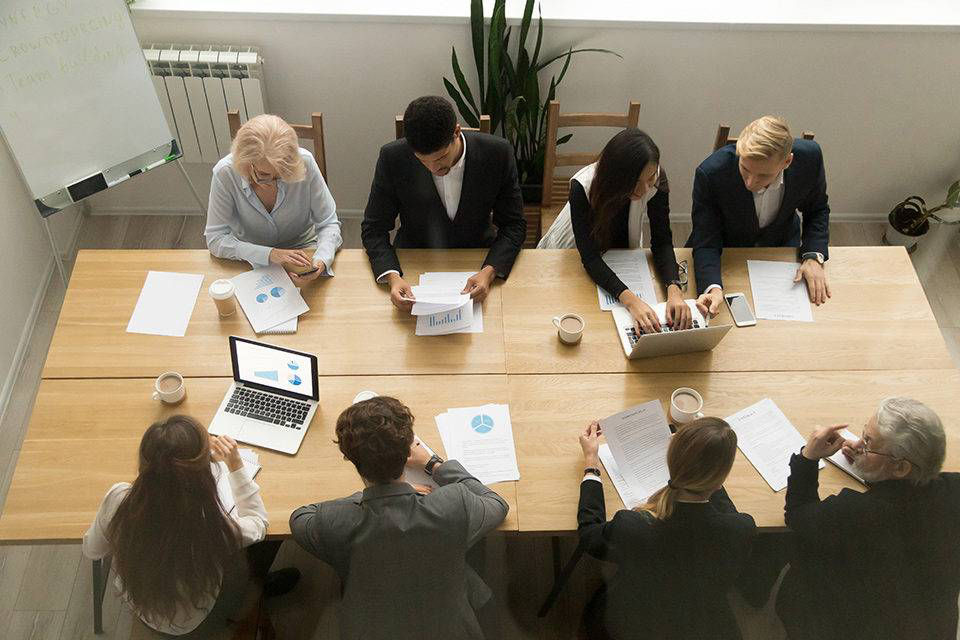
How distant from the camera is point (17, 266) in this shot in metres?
3.48

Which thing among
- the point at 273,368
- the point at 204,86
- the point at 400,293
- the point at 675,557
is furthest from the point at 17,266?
the point at 675,557

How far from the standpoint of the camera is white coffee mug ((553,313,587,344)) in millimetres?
2549

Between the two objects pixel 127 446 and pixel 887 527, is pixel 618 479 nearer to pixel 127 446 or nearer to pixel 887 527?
pixel 887 527

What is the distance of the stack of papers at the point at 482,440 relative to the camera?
228 centimetres

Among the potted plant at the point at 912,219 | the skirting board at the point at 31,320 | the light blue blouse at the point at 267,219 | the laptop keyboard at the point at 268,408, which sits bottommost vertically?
the skirting board at the point at 31,320

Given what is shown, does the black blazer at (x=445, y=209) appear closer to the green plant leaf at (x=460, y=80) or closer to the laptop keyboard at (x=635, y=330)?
the laptop keyboard at (x=635, y=330)

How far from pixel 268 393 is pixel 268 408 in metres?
0.06

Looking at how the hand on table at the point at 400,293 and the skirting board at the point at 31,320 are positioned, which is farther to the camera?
the skirting board at the point at 31,320

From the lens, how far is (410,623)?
198cm

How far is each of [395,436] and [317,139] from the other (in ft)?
5.25

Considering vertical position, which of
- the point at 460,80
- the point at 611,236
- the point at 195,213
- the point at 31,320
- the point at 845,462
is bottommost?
the point at 31,320

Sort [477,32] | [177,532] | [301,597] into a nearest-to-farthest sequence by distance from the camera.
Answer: [177,532], [301,597], [477,32]

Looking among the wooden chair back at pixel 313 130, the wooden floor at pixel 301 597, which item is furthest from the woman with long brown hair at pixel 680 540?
the wooden chair back at pixel 313 130

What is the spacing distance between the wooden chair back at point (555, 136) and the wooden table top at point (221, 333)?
2.83 feet
